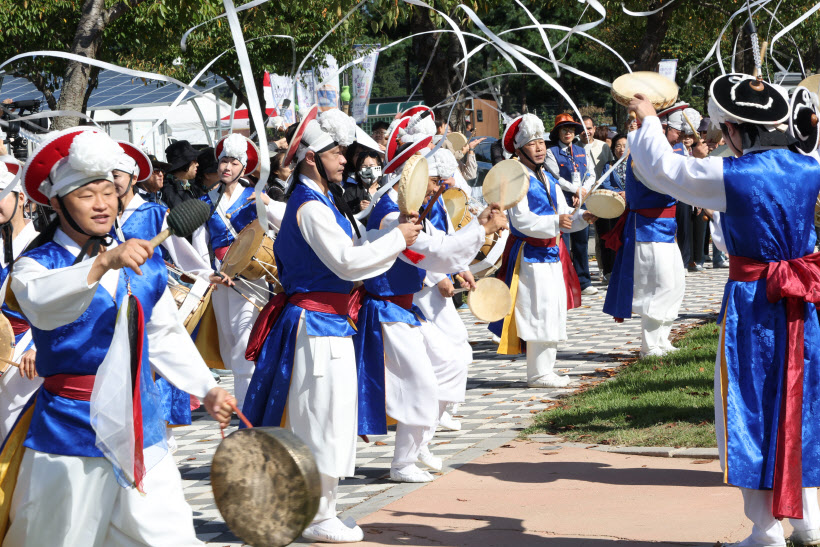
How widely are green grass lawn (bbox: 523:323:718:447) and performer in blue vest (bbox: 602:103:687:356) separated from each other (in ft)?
1.65

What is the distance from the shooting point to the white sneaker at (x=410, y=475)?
582 cm

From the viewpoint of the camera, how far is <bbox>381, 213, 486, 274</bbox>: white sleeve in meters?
5.47

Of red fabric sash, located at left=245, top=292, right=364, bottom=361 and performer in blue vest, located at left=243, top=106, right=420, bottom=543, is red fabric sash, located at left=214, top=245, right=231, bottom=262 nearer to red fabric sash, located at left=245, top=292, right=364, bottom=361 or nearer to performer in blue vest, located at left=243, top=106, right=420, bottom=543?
red fabric sash, located at left=245, top=292, right=364, bottom=361

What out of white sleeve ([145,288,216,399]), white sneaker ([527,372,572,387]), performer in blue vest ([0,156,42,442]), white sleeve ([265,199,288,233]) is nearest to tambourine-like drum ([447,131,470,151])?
white sneaker ([527,372,572,387])

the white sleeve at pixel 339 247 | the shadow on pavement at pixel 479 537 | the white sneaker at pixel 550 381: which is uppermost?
the white sleeve at pixel 339 247

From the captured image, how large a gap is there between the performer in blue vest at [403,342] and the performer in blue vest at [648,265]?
357cm

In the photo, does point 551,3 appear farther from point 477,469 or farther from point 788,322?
point 788,322

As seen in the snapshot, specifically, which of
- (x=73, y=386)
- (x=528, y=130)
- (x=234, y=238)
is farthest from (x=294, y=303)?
(x=528, y=130)

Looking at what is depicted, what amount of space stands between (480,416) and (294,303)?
300 centimetres

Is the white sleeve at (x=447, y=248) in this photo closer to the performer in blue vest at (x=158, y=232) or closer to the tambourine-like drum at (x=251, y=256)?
the performer in blue vest at (x=158, y=232)

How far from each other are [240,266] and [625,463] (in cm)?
263

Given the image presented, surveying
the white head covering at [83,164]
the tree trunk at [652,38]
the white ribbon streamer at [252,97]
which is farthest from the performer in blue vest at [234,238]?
the tree trunk at [652,38]

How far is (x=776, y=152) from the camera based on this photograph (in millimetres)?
4230

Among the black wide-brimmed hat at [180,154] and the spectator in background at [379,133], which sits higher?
the spectator in background at [379,133]
